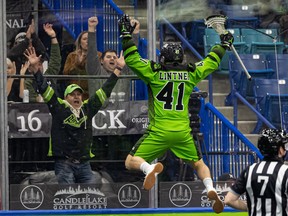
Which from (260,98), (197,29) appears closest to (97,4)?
(197,29)

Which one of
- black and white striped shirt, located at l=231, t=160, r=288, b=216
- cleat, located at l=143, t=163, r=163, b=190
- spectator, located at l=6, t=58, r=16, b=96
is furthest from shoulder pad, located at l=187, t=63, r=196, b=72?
black and white striped shirt, located at l=231, t=160, r=288, b=216

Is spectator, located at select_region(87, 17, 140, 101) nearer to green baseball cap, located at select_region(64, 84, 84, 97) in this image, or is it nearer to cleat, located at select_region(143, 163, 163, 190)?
green baseball cap, located at select_region(64, 84, 84, 97)

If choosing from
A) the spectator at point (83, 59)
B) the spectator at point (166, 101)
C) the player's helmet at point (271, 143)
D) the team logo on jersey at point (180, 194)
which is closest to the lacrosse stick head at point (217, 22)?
the spectator at point (166, 101)

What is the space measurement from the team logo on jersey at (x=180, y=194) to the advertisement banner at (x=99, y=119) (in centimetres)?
76

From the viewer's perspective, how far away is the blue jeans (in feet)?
49.7

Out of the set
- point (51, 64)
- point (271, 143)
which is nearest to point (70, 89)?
point (51, 64)

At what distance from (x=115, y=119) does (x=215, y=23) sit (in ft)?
5.44

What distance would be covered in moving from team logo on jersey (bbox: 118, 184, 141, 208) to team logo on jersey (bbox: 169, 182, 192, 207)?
15.3 inches

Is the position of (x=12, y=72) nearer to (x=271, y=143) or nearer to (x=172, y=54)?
(x=172, y=54)

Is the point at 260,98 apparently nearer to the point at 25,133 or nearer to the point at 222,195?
the point at 222,195

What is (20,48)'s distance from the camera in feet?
49.6

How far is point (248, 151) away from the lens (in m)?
15.6

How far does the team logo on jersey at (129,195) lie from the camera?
15.2 metres

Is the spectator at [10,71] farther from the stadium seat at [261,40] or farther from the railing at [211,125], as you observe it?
the stadium seat at [261,40]
